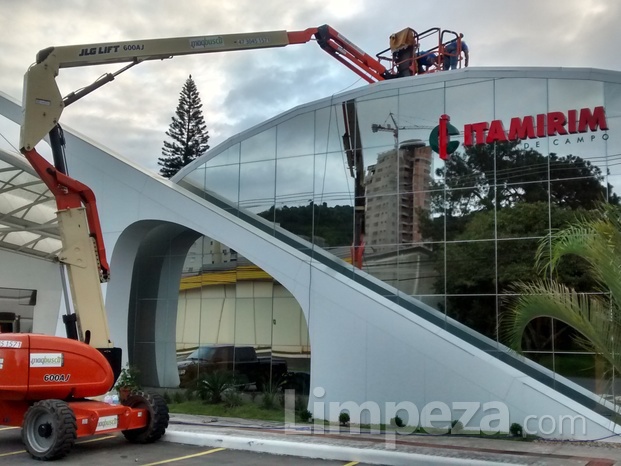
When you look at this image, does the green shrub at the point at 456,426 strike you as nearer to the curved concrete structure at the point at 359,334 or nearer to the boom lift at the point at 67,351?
the curved concrete structure at the point at 359,334

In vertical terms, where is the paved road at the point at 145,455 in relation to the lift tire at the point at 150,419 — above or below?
below

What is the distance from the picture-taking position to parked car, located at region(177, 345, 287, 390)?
18.8 meters

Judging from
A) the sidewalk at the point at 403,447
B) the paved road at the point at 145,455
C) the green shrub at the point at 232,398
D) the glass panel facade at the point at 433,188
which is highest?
the glass panel facade at the point at 433,188

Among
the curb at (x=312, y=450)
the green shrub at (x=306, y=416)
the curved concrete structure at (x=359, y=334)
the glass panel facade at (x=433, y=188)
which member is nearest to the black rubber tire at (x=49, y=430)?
the curb at (x=312, y=450)

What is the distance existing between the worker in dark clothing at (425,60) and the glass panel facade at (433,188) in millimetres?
2910

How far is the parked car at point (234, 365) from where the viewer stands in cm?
1881

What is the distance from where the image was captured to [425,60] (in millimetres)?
19125

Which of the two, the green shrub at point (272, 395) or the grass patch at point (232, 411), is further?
the green shrub at point (272, 395)

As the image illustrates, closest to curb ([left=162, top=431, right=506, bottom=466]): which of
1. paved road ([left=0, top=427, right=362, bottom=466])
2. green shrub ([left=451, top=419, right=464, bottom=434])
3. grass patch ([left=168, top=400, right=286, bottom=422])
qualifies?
paved road ([left=0, top=427, right=362, bottom=466])

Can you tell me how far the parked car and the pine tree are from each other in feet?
108

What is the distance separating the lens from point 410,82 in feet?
54.0

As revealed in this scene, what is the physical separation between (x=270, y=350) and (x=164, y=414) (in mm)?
8015

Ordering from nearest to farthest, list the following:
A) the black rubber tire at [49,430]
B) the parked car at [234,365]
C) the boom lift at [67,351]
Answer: the black rubber tire at [49,430] < the boom lift at [67,351] < the parked car at [234,365]

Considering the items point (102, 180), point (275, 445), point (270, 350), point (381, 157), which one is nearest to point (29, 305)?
point (102, 180)
